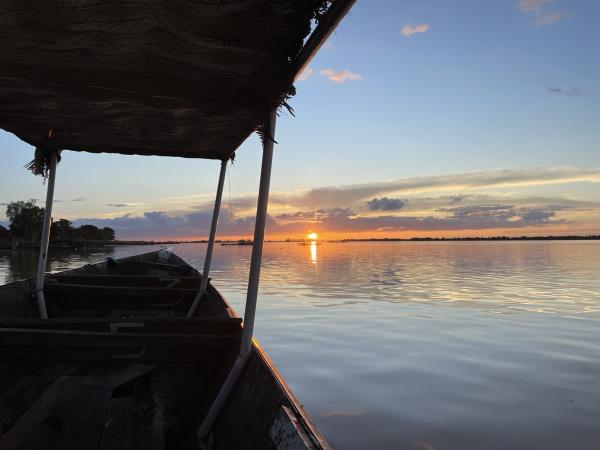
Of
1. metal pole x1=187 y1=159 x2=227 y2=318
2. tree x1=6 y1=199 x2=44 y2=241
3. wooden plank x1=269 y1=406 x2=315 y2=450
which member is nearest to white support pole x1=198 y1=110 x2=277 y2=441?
wooden plank x1=269 y1=406 x2=315 y2=450

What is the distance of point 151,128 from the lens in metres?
5.20

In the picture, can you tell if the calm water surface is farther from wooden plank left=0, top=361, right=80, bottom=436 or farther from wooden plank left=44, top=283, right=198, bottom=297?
wooden plank left=0, top=361, right=80, bottom=436

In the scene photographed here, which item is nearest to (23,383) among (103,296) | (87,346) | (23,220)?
(87,346)

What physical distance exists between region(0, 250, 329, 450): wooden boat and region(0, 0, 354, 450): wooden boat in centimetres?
1

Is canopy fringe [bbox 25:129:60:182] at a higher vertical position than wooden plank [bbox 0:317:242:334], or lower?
higher

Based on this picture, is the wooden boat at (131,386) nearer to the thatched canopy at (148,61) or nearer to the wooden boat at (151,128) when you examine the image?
the wooden boat at (151,128)

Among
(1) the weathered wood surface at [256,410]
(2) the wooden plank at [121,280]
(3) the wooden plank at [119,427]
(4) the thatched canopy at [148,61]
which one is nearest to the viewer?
(4) the thatched canopy at [148,61]

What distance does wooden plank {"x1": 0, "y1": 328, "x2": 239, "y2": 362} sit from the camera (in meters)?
3.72

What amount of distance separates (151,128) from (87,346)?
2.69 meters

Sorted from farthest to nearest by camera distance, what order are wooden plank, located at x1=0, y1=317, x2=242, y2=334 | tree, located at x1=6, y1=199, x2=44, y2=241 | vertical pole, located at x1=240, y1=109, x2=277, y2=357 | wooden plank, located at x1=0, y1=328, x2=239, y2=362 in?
Answer: tree, located at x1=6, y1=199, x2=44, y2=241, vertical pole, located at x1=240, y1=109, x2=277, y2=357, wooden plank, located at x1=0, y1=317, x2=242, y2=334, wooden plank, located at x1=0, y1=328, x2=239, y2=362

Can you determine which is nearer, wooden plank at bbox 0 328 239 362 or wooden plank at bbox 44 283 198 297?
wooden plank at bbox 0 328 239 362

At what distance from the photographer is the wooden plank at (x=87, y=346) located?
372cm

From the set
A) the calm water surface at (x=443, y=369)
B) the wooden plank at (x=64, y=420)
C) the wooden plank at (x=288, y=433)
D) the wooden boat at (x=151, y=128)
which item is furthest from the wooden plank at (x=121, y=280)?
the wooden plank at (x=288, y=433)

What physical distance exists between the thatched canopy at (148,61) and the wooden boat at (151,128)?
0.01 m
